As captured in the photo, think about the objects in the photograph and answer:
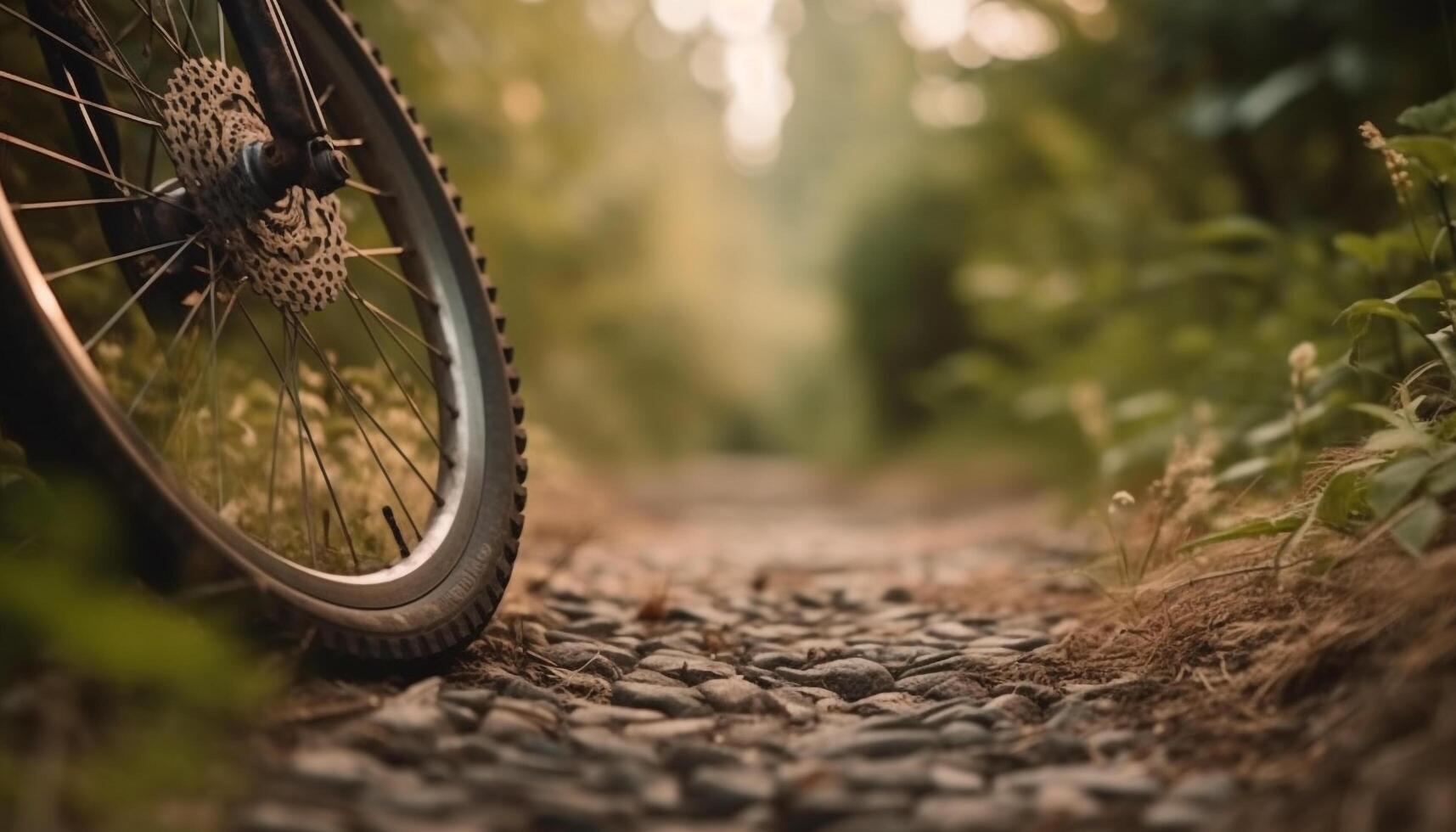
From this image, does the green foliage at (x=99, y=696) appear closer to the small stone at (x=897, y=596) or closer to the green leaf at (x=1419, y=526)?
the green leaf at (x=1419, y=526)

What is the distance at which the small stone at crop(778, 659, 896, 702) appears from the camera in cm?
171

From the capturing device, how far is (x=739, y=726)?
147 centimetres

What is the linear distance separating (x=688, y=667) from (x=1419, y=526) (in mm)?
1035

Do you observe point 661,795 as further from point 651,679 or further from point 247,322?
point 247,322

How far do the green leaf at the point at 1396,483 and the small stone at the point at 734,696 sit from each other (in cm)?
86

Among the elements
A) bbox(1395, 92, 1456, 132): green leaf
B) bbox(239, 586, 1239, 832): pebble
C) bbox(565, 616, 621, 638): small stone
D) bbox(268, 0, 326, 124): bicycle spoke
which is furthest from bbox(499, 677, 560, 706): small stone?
bbox(1395, 92, 1456, 132): green leaf

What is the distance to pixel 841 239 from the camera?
10.2 metres

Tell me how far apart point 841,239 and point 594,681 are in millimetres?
8905

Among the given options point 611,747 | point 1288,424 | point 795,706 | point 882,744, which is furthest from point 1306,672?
point 1288,424

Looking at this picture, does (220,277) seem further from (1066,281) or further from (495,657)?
(1066,281)

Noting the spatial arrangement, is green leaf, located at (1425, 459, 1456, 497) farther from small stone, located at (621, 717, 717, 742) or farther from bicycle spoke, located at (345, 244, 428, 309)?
bicycle spoke, located at (345, 244, 428, 309)

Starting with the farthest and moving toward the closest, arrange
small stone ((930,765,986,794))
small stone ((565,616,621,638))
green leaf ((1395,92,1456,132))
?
small stone ((565,616,621,638))
green leaf ((1395,92,1456,132))
small stone ((930,765,986,794))

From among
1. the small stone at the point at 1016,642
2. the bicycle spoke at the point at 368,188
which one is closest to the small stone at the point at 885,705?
the small stone at the point at 1016,642

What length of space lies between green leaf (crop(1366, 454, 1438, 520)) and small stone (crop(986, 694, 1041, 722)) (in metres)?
0.52
